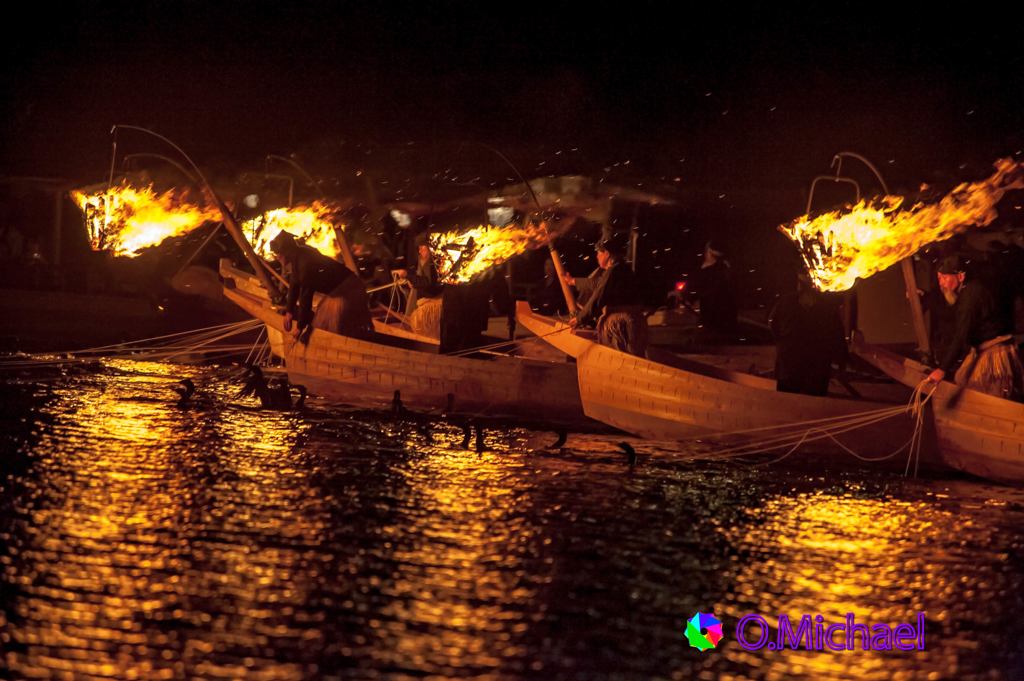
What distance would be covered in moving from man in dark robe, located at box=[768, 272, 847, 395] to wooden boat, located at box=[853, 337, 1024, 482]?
1.07 meters

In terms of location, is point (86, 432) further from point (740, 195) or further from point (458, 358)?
point (740, 195)

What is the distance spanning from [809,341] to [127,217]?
848 centimetres

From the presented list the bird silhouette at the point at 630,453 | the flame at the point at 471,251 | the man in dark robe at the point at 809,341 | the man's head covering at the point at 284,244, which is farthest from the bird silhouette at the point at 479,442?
the man's head covering at the point at 284,244

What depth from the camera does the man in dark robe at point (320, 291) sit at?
1541cm

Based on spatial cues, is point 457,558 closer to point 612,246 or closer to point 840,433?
point 840,433

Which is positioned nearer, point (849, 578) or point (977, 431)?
point (849, 578)

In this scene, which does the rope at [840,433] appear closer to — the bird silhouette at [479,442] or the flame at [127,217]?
the bird silhouette at [479,442]

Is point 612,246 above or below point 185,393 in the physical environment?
above

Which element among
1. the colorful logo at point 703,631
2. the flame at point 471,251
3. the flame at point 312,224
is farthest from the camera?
the flame at point 312,224

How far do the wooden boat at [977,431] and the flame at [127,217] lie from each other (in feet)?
31.2

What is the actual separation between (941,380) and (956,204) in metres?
1.51

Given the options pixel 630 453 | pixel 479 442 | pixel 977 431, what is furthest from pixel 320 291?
pixel 977 431

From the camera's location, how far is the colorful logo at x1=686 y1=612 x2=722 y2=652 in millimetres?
6469

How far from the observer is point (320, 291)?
15703 millimetres
